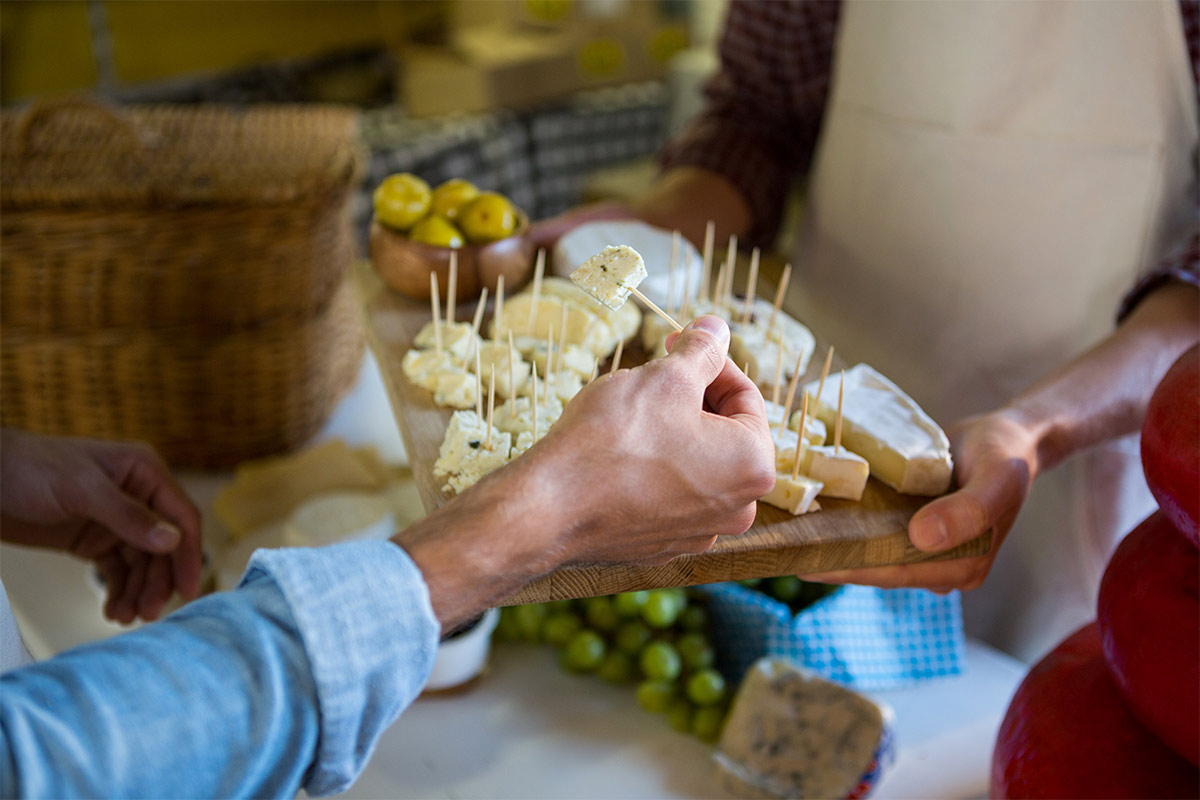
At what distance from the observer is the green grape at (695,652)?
1.10 m

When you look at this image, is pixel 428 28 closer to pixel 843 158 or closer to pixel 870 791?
pixel 843 158

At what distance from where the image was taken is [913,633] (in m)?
1.14

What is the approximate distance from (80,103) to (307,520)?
2.38 feet

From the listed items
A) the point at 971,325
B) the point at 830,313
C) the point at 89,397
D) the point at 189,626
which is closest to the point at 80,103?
the point at 89,397

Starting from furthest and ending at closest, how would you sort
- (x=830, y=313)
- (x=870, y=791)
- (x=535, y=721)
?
(x=830, y=313), (x=535, y=721), (x=870, y=791)

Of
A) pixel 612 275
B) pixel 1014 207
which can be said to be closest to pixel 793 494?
pixel 612 275

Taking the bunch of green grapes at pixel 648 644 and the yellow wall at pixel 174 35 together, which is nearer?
the bunch of green grapes at pixel 648 644

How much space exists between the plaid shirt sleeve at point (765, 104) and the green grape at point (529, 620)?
0.80 meters

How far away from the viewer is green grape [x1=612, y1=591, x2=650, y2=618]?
1148 mm

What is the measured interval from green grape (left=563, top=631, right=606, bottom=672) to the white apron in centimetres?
67

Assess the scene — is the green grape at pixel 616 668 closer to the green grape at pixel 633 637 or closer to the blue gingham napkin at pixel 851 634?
the green grape at pixel 633 637

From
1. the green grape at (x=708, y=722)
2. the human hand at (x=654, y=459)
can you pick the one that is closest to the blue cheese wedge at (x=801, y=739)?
the green grape at (x=708, y=722)

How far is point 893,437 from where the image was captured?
952 mm

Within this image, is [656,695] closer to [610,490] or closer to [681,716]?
[681,716]
